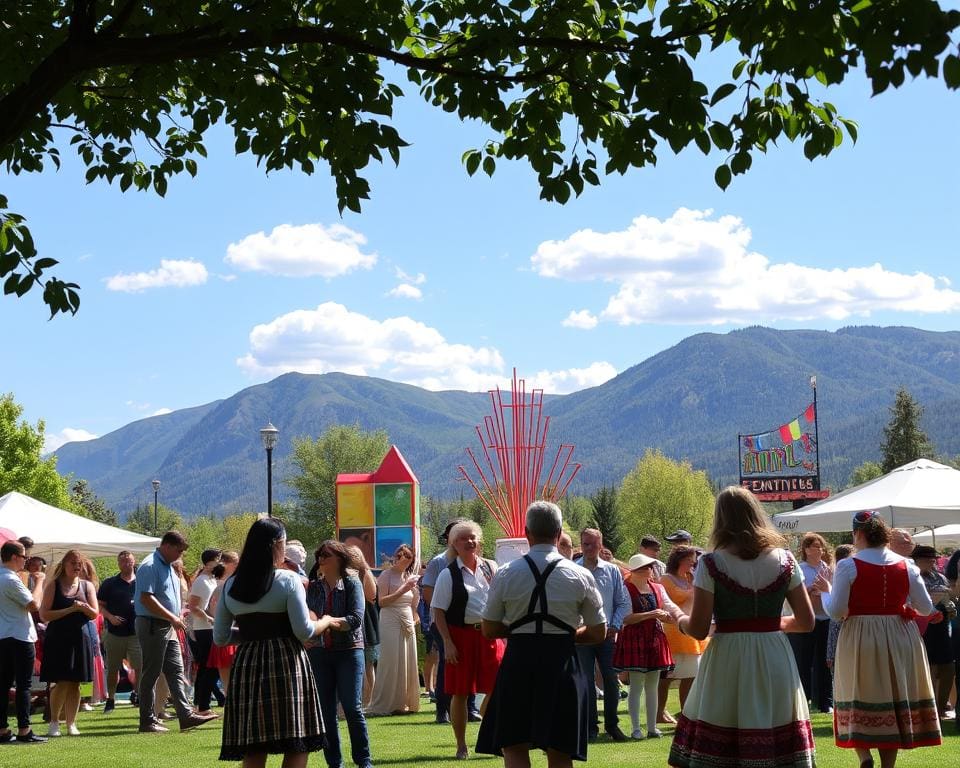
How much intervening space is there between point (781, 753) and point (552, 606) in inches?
60.7

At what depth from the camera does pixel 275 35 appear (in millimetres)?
6941

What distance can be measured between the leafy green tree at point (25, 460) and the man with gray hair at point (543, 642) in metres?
48.8

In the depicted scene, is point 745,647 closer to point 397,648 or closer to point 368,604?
point 368,604

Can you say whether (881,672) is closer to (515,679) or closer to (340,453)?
A: (515,679)

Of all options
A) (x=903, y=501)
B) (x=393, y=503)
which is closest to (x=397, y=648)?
(x=903, y=501)

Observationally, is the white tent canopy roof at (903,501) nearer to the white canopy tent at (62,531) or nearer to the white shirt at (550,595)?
the white canopy tent at (62,531)

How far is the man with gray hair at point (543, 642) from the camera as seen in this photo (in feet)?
24.6

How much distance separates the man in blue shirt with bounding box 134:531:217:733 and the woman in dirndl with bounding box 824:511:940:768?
7518mm

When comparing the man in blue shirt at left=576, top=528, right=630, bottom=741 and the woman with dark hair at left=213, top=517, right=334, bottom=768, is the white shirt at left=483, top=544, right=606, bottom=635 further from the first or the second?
the man in blue shirt at left=576, top=528, right=630, bottom=741

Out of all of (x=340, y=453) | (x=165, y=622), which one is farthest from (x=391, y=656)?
(x=340, y=453)

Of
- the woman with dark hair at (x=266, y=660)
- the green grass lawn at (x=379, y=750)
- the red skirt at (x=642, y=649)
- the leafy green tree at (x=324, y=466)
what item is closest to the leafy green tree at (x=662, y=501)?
the leafy green tree at (x=324, y=466)

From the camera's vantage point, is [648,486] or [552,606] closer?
[552,606]

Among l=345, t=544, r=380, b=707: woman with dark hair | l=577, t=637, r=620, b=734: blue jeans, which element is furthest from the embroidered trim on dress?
l=577, t=637, r=620, b=734: blue jeans

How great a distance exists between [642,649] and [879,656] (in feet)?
12.2
